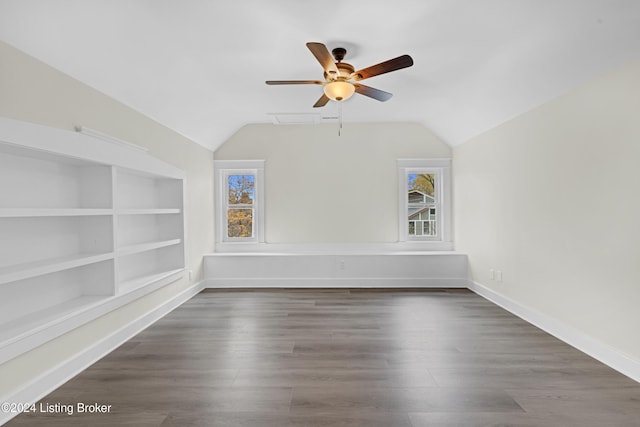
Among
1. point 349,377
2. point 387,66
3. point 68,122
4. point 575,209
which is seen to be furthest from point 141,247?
point 575,209

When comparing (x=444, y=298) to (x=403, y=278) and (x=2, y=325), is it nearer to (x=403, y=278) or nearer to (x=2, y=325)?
(x=403, y=278)

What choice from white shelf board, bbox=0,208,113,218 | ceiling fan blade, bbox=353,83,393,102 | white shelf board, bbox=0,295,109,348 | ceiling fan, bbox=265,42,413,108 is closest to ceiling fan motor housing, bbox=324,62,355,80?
ceiling fan, bbox=265,42,413,108

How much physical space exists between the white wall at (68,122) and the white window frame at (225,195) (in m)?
1.07

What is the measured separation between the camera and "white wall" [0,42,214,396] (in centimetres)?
197

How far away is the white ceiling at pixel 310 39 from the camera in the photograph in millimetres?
2096

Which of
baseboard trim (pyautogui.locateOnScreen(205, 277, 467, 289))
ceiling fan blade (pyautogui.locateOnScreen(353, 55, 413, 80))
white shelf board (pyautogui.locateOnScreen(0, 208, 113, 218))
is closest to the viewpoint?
white shelf board (pyautogui.locateOnScreen(0, 208, 113, 218))

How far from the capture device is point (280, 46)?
2.76 meters

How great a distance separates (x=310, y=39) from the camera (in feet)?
8.68

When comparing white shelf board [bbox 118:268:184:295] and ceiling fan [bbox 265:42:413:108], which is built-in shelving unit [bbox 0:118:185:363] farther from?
ceiling fan [bbox 265:42:413:108]

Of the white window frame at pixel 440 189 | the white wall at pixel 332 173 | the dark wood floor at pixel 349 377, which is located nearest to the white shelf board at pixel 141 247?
the dark wood floor at pixel 349 377

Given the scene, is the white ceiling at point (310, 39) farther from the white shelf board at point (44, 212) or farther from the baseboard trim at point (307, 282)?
the baseboard trim at point (307, 282)

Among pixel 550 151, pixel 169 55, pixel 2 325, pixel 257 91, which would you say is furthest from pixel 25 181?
pixel 550 151

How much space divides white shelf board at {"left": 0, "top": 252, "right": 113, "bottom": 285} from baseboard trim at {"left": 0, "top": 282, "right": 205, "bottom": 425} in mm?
697

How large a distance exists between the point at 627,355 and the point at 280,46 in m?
3.63
